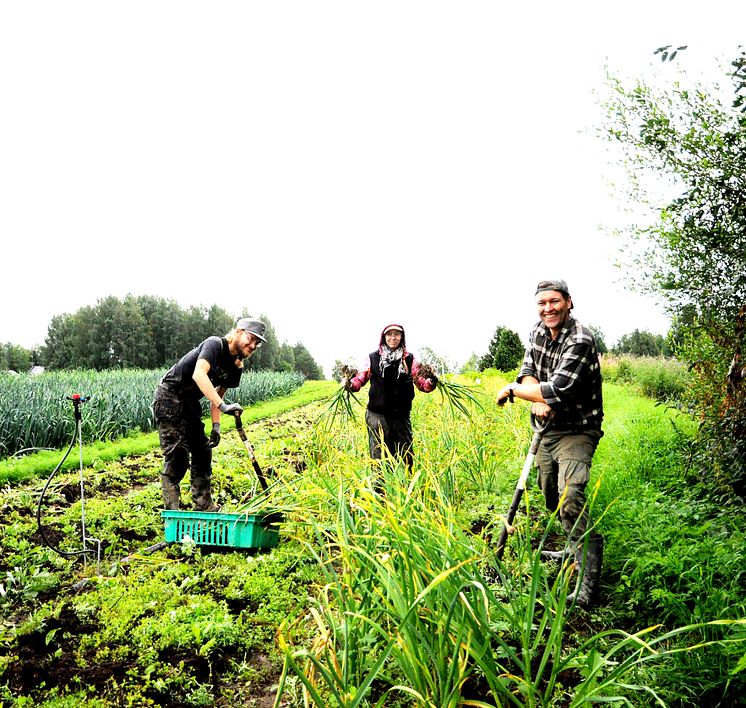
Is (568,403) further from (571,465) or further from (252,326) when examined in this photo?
(252,326)

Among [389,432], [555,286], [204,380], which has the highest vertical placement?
[555,286]

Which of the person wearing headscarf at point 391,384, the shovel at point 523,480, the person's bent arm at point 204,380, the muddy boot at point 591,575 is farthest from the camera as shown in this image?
the person wearing headscarf at point 391,384

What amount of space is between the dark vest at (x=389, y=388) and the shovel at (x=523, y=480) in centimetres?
188

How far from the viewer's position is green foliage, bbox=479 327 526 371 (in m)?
20.5

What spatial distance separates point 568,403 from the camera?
346 cm

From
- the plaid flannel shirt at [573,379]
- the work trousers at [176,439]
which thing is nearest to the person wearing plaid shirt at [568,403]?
the plaid flannel shirt at [573,379]

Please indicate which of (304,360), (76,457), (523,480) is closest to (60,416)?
(76,457)

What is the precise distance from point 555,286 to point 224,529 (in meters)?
2.96

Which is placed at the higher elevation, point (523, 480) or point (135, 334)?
point (135, 334)

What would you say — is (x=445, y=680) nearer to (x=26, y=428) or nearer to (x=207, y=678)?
(x=207, y=678)

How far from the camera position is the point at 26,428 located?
9.25 m

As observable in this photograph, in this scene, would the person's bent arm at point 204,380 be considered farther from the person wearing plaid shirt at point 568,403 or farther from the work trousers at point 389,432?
the person wearing plaid shirt at point 568,403

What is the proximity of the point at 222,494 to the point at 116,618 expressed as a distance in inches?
117

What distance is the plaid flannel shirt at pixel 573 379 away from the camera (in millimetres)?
3379
